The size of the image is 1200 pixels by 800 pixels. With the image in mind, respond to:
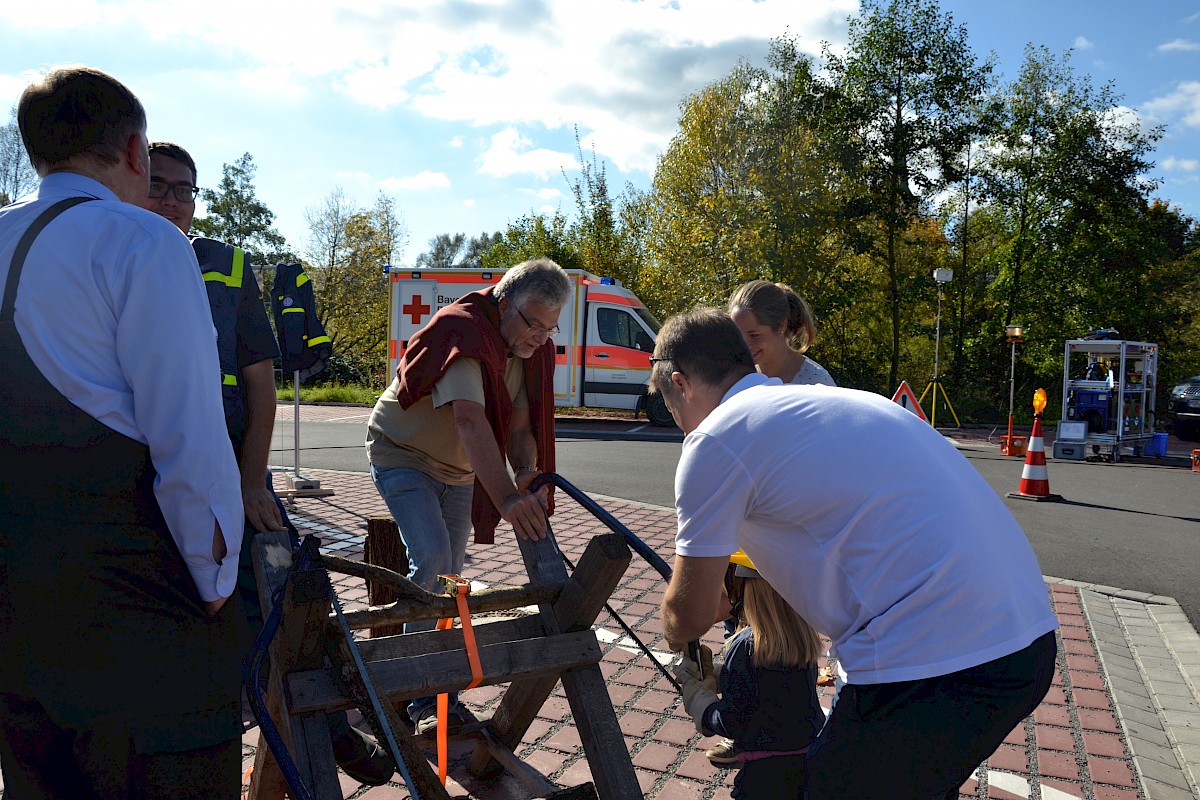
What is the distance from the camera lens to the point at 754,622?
7.05ft

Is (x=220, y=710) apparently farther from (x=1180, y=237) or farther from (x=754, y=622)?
(x=1180, y=237)

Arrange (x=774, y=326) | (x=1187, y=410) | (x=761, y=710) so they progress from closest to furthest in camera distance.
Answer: (x=761, y=710) → (x=774, y=326) → (x=1187, y=410)

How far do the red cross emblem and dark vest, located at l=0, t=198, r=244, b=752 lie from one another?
52.1 ft

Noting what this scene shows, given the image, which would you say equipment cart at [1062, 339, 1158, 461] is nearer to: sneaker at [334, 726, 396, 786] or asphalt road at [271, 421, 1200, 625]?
asphalt road at [271, 421, 1200, 625]

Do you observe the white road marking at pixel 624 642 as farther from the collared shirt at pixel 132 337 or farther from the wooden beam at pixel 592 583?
the collared shirt at pixel 132 337

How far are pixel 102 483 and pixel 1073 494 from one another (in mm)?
10359

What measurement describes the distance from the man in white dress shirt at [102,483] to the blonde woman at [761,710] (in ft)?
3.84

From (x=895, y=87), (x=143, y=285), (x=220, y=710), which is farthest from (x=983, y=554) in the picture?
(x=895, y=87)

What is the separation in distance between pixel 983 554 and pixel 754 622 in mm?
722

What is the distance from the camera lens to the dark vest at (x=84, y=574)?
149 cm

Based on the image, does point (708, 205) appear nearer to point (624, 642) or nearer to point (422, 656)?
point (624, 642)

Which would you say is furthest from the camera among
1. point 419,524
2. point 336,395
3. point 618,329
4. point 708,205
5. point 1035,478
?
point 336,395

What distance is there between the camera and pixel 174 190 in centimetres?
284

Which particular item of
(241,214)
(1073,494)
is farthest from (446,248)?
(1073,494)
